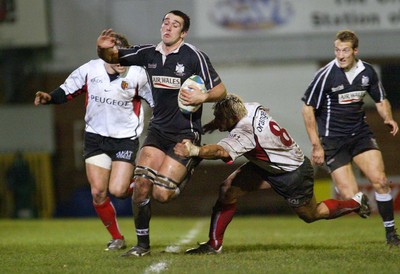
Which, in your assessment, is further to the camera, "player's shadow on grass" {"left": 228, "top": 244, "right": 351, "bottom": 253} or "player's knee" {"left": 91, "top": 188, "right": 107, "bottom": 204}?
"player's knee" {"left": 91, "top": 188, "right": 107, "bottom": 204}

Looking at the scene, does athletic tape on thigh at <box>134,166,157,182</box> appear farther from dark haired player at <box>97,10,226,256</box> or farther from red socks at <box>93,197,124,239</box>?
red socks at <box>93,197,124,239</box>

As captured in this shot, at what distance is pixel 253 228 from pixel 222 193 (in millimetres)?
5812

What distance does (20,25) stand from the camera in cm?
1975

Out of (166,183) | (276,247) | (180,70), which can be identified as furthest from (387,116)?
(166,183)

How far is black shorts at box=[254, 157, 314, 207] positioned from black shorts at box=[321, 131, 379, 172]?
1067mm

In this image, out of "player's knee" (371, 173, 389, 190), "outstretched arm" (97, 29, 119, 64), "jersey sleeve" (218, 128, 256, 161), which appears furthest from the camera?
"player's knee" (371, 173, 389, 190)

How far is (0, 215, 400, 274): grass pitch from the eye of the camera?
23.6ft

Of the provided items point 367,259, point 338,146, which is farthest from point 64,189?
point 367,259

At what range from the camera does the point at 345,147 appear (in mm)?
9414

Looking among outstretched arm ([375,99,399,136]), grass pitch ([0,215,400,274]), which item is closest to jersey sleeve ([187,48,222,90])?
grass pitch ([0,215,400,274])

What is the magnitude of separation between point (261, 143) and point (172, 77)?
1.03 metres

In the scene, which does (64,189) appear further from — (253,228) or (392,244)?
(392,244)

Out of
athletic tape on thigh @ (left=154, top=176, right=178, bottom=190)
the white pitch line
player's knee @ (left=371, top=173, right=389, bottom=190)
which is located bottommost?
the white pitch line

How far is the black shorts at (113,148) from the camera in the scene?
9.30 metres
